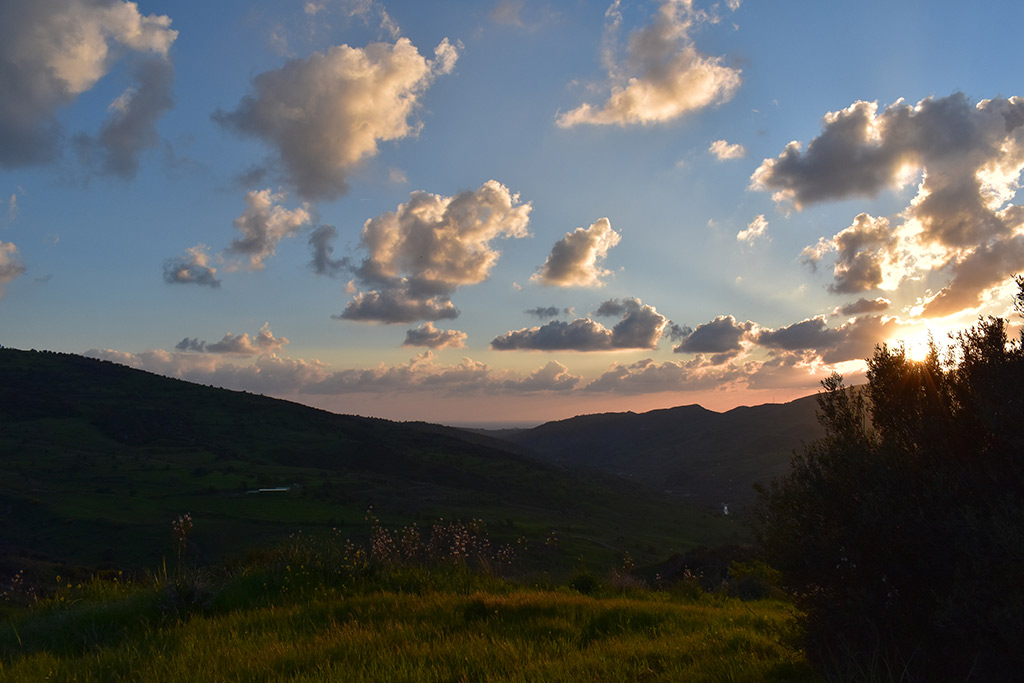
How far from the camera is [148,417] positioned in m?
122

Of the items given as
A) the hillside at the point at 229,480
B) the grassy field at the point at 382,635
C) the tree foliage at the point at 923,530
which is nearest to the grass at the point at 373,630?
the grassy field at the point at 382,635

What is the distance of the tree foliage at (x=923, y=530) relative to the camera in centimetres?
421

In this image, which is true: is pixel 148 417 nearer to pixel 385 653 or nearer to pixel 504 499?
pixel 504 499

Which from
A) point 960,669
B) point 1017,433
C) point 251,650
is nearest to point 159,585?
point 251,650

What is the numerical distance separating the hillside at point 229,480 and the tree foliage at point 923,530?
116ft

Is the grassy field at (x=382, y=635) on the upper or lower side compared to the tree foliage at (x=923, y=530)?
lower

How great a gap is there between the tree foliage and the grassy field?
2.17 feet

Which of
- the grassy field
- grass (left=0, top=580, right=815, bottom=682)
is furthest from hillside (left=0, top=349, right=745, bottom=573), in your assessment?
grass (left=0, top=580, right=815, bottom=682)

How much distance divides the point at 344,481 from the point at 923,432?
9317 cm

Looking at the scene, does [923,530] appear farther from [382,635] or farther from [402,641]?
[382,635]

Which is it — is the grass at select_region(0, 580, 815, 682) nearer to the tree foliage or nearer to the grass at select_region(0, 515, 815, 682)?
the grass at select_region(0, 515, 815, 682)

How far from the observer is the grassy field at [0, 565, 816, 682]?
498cm

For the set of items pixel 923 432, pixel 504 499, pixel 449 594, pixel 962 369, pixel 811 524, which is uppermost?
pixel 962 369

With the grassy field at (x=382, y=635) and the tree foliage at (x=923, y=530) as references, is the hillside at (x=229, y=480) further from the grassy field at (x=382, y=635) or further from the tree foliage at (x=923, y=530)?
the tree foliage at (x=923, y=530)
